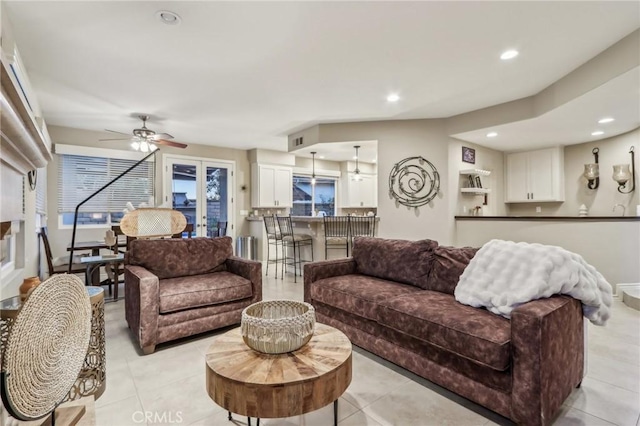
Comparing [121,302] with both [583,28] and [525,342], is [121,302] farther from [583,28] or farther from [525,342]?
[583,28]

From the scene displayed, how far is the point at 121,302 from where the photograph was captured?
159 inches

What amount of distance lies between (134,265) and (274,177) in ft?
15.3

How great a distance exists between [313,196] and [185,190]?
3.14 m

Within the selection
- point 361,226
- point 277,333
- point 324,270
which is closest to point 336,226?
point 361,226

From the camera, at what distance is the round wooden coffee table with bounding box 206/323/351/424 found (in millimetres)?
1196

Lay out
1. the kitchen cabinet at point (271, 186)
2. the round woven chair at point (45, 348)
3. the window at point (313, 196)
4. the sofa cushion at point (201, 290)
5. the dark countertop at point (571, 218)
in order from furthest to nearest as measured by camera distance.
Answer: the window at point (313, 196)
the kitchen cabinet at point (271, 186)
the dark countertop at point (571, 218)
the sofa cushion at point (201, 290)
the round woven chair at point (45, 348)

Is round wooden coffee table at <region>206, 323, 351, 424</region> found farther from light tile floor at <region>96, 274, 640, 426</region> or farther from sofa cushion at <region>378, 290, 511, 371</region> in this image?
sofa cushion at <region>378, 290, 511, 371</region>

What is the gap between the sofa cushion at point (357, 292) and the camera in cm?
238

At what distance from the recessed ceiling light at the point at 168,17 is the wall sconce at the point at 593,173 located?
6.61 metres

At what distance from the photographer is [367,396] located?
Answer: 6.45 feet

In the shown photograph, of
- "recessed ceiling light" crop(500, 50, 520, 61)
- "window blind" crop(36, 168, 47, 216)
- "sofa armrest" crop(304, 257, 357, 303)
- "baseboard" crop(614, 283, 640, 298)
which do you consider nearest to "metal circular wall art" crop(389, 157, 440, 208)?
"recessed ceiling light" crop(500, 50, 520, 61)

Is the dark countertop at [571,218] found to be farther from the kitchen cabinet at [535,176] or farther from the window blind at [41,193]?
the window blind at [41,193]

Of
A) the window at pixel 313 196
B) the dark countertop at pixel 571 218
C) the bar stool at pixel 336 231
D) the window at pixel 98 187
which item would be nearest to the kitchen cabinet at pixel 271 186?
the window at pixel 313 196

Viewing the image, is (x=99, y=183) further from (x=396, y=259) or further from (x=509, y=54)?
(x=509, y=54)
